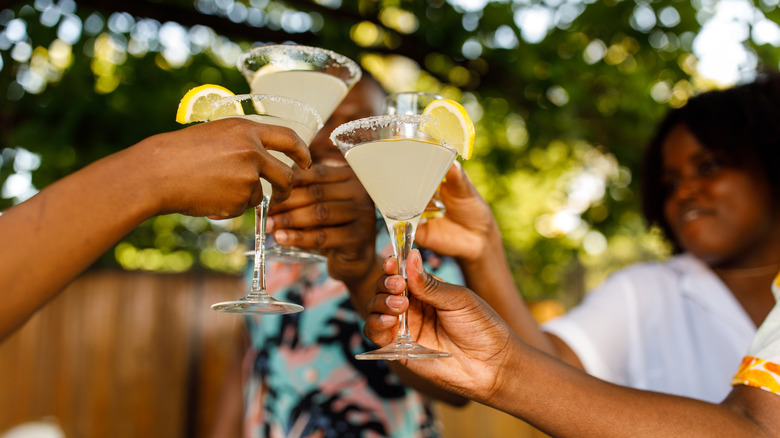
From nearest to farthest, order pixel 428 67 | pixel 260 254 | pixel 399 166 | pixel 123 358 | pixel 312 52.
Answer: pixel 399 166 → pixel 260 254 → pixel 312 52 → pixel 428 67 → pixel 123 358

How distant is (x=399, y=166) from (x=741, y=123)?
1.85 meters

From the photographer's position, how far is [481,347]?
127cm

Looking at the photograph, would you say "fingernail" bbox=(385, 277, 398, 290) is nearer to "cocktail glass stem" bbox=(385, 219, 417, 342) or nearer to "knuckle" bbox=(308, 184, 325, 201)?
"cocktail glass stem" bbox=(385, 219, 417, 342)

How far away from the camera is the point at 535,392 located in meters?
1.28

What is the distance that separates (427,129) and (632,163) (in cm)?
380

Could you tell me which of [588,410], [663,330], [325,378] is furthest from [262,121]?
[663,330]

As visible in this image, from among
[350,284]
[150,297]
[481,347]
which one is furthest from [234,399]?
[150,297]

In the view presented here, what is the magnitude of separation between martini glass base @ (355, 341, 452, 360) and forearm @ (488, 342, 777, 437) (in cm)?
16

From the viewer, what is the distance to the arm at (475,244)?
186 cm

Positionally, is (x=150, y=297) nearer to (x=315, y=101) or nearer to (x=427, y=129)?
(x=315, y=101)

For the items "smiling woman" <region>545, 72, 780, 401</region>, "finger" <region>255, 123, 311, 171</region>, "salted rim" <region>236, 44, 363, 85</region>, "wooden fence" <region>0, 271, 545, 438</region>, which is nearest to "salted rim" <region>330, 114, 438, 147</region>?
"finger" <region>255, 123, 311, 171</region>

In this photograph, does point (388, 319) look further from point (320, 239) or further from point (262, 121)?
point (262, 121)

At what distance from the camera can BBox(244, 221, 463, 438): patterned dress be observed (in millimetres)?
2152

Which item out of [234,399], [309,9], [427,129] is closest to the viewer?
[427,129]
